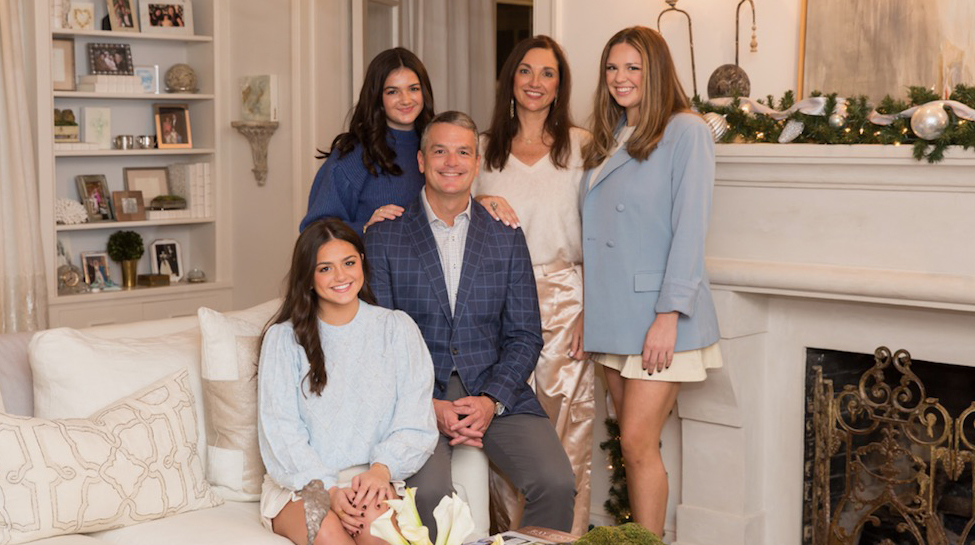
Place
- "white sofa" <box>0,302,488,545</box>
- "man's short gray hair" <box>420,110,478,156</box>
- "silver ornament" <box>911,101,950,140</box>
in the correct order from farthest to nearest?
1. "man's short gray hair" <box>420,110,478,156</box>
2. "silver ornament" <box>911,101,950,140</box>
3. "white sofa" <box>0,302,488,545</box>

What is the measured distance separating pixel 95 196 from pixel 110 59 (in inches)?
25.4

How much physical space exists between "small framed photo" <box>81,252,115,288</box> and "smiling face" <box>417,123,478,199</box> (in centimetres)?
286

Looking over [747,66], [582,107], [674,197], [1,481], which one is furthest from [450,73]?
[1,481]

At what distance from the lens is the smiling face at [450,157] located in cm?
278

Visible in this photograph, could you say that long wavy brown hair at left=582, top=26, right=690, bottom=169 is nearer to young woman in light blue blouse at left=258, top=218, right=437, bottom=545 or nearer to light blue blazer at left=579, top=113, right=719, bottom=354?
light blue blazer at left=579, top=113, right=719, bottom=354

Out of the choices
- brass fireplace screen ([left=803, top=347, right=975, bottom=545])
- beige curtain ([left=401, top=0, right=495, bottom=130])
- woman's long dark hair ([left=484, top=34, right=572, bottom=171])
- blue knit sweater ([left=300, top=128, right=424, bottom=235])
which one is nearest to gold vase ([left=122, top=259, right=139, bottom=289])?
beige curtain ([left=401, top=0, right=495, bottom=130])

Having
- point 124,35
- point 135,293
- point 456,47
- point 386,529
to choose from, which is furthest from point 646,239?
point 124,35

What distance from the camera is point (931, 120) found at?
2.71 m

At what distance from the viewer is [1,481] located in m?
2.19

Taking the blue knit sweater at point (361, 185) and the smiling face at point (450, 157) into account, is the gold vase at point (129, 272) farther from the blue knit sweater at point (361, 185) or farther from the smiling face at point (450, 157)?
the smiling face at point (450, 157)

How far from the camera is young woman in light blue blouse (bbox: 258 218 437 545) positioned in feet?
7.97

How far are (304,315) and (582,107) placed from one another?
1457mm

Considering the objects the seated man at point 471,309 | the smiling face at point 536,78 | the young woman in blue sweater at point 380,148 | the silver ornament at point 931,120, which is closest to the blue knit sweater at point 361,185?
the young woman in blue sweater at point 380,148

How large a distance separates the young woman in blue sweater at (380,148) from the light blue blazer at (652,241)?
53 centimetres
